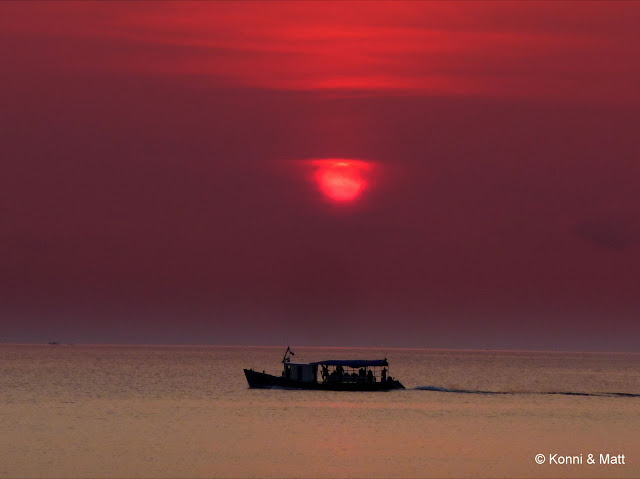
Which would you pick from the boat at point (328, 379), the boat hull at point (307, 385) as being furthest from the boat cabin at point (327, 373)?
the boat hull at point (307, 385)

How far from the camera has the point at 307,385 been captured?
5295 inches

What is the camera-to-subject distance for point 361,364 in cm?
13675

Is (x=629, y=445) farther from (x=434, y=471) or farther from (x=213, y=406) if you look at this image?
(x=213, y=406)

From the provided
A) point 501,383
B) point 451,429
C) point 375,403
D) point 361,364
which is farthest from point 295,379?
point 501,383

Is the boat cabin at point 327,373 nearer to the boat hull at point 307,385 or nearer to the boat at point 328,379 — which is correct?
the boat at point 328,379

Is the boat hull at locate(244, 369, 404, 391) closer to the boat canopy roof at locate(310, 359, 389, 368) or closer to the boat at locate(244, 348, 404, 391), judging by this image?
the boat at locate(244, 348, 404, 391)

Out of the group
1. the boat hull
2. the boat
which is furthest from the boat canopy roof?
the boat hull

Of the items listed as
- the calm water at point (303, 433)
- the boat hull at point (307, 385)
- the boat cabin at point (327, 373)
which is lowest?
the calm water at point (303, 433)

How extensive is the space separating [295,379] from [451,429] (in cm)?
5024

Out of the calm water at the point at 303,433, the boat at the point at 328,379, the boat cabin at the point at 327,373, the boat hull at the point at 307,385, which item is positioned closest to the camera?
the calm water at the point at 303,433

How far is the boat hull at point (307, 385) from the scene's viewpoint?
135 meters

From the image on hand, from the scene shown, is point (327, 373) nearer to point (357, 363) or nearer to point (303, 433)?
point (357, 363)

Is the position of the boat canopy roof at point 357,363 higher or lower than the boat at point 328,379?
higher

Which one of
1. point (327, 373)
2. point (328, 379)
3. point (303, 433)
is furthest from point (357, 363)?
point (303, 433)
